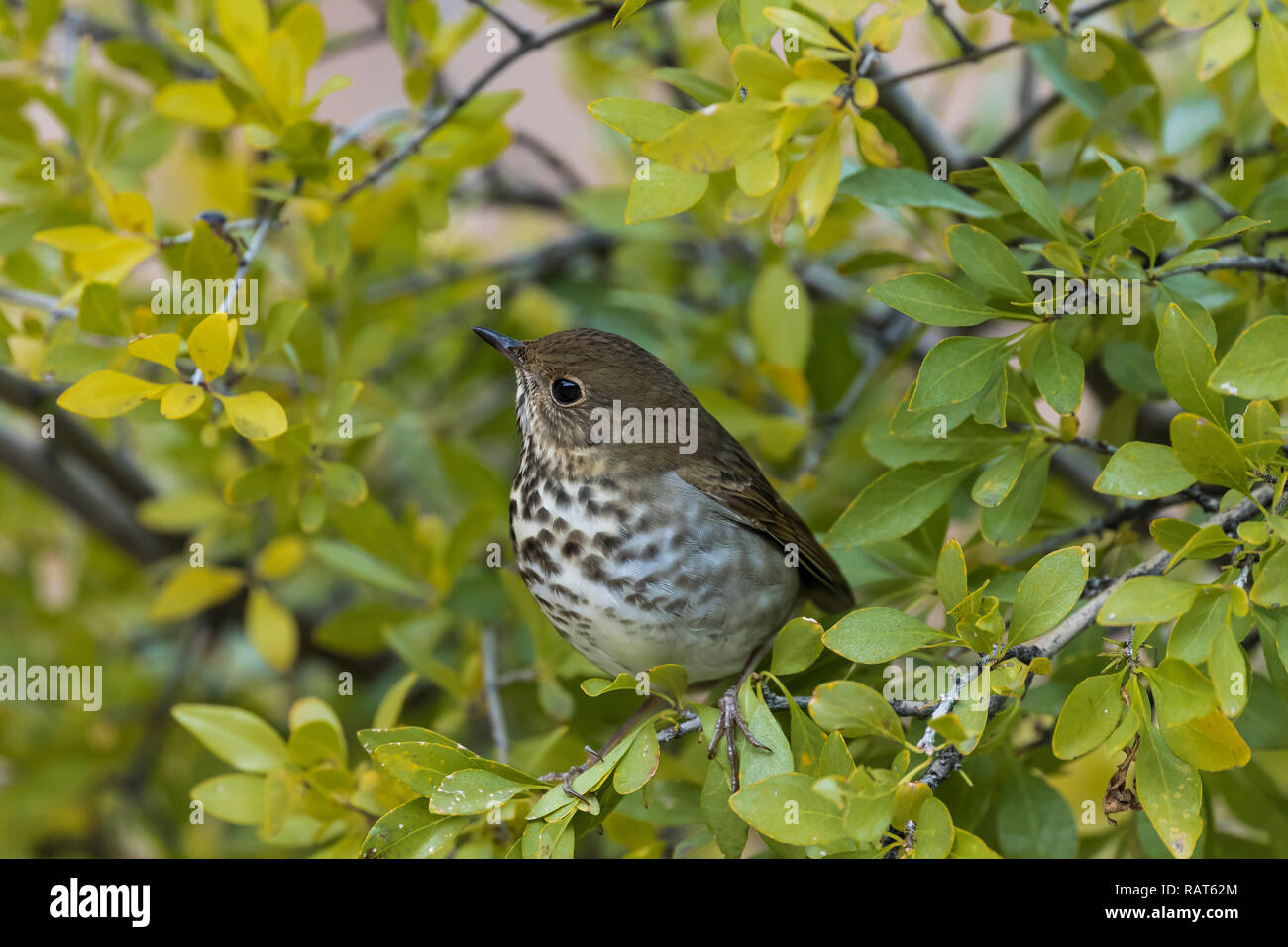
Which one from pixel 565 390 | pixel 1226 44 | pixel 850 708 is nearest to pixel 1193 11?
pixel 1226 44

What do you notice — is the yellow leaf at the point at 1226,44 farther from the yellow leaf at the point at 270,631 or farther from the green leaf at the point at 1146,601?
the yellow leaf at the point at 270,631

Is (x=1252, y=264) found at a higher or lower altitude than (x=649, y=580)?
higher

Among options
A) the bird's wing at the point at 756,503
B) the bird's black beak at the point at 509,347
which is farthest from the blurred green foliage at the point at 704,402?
the bird's black beak at the point at 509,347

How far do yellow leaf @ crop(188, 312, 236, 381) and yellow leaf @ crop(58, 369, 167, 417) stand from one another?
0.27 feet

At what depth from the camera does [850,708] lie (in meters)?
1.51

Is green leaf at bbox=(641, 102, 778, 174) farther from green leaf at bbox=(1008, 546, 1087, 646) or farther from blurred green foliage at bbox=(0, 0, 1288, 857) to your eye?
green leaf at bbox=(1008, 546, 1087, 646)

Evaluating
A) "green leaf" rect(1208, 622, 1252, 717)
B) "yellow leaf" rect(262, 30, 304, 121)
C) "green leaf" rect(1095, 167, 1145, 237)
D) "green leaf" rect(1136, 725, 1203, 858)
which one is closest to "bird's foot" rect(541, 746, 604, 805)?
"green leaf" rect(1136, 725, 1203, 858)

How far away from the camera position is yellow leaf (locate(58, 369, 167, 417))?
6.22 ft

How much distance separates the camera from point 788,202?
173 centimetres

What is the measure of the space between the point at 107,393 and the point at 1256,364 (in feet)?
5.86

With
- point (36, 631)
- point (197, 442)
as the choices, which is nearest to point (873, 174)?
point (197, 442)

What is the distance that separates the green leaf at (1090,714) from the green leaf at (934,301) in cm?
57

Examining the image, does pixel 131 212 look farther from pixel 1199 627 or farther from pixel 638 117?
pixel 1199 627

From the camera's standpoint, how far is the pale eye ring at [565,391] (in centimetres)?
249
